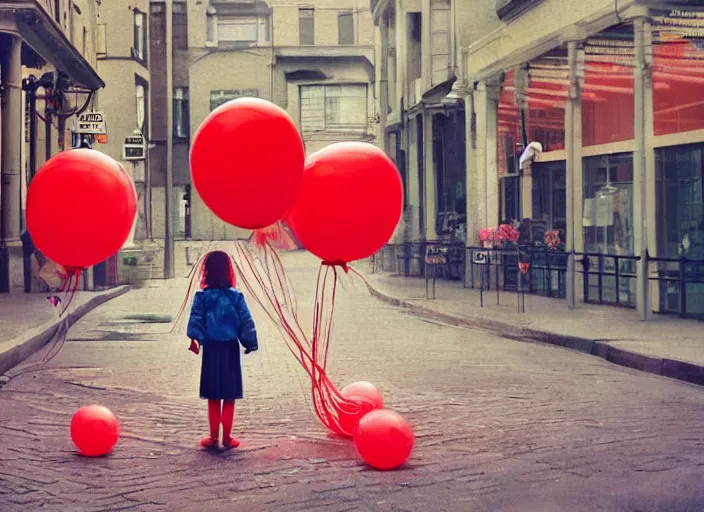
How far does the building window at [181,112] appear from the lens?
56.1m

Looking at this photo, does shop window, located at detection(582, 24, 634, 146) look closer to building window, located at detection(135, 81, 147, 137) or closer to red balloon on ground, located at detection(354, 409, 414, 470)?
red balloon on ground, located at detection(354, 409, 414, 470)

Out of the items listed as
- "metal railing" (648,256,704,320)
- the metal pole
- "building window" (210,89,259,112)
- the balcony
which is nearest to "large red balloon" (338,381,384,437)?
"metal railing" (648,256,704,320)

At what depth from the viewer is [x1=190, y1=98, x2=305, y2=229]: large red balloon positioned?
6.60m

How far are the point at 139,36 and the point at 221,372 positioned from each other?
37.4 m

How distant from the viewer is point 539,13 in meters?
19.8

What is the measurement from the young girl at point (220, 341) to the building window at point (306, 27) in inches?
1948

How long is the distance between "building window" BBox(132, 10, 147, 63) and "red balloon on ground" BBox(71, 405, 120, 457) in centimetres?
3560

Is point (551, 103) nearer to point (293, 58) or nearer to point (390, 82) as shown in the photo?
point (390, 82)

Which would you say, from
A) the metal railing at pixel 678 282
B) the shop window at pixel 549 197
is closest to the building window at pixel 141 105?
the shop window at pixel 549 197

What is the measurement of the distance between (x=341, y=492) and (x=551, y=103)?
52.8 ft

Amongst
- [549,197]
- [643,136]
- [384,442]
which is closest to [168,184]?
[549,197]

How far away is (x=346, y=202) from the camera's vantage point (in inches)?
274

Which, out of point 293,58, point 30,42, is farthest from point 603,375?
point 293,58

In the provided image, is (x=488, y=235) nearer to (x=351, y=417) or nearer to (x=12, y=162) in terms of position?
(x=12, y=162)
